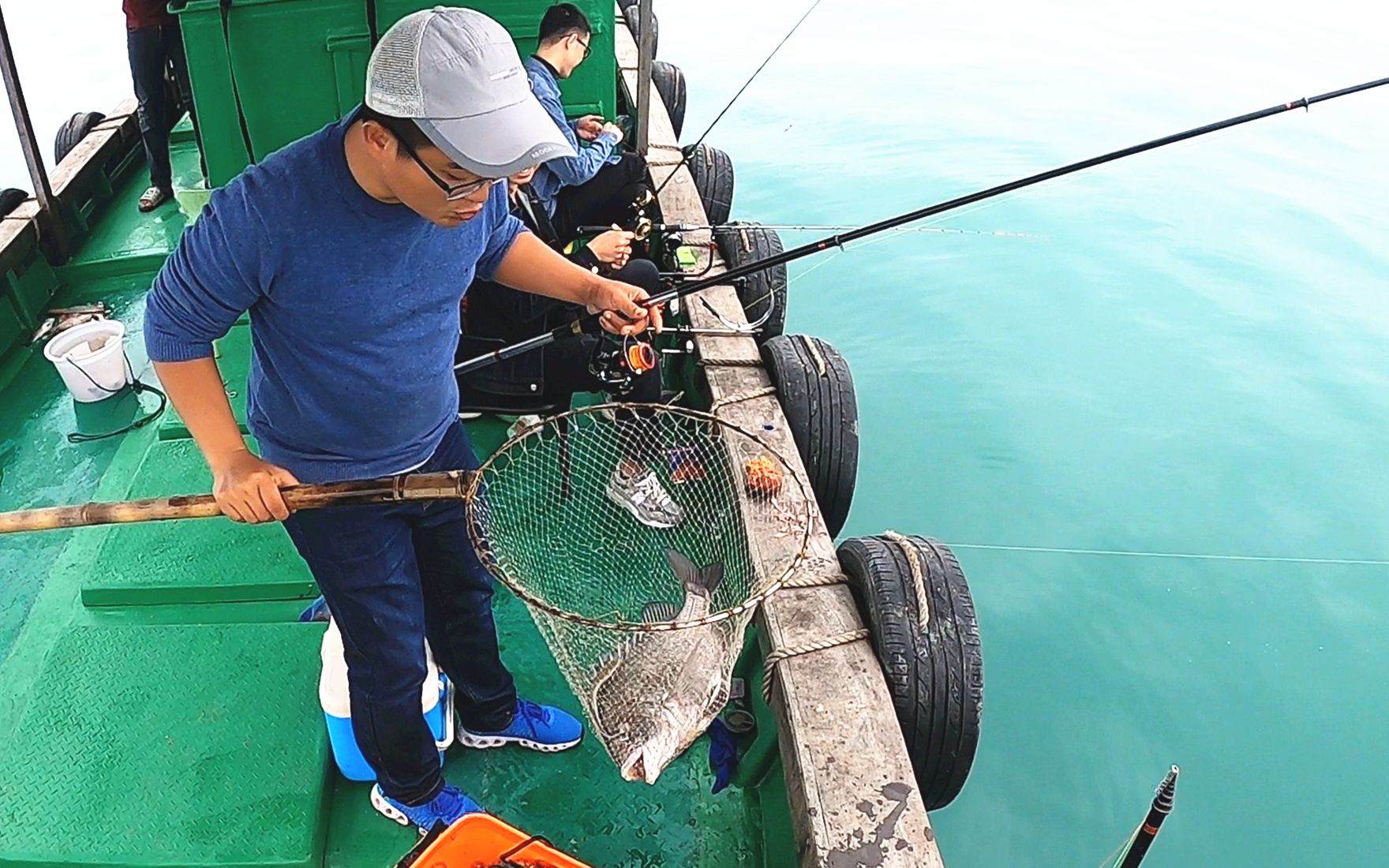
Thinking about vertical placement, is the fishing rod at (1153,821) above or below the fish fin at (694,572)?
above

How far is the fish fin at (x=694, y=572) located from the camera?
2.66m

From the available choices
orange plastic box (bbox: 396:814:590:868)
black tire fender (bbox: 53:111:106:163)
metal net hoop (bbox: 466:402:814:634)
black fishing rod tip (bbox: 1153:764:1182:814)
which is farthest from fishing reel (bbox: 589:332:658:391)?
black tire fender (bbox: 53:111:106:163)

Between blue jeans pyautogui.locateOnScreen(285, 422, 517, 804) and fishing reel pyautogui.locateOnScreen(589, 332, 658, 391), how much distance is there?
811 millimetres

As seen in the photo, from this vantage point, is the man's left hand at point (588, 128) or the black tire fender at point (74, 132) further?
the black tire fender at point (74, 132)

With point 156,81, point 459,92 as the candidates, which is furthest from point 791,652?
point 156,81

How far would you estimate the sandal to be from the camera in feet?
17.6

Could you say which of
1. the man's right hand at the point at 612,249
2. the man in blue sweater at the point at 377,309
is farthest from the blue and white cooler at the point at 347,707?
the man's right hand at the point at 612,249

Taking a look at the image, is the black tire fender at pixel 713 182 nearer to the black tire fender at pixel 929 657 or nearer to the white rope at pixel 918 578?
the white rope at pixel 918 578

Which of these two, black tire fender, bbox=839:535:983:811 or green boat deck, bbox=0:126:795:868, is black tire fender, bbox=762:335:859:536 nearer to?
black tire fender, bbox=839:535:983:811

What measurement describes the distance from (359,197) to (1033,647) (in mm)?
3539

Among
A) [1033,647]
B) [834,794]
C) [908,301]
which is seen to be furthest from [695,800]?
[908,301]

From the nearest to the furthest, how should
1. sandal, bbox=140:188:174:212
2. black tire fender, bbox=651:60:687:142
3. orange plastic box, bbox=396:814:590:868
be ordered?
orange plastic box, bbox=396:814:590:868, sandal, bbox=140:188:174:212, black tire fender, bbox=651:60:687:142

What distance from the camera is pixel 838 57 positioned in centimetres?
1198

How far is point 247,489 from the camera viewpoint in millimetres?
1582
